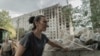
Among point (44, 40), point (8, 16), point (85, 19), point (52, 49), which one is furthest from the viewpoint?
point (8, 16)

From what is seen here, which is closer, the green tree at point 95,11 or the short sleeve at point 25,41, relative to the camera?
the short sleeve at point 25,41

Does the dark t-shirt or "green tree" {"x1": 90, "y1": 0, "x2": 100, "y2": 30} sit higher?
"green tree" {"x1": 90, "y1": 0, "x2": 100, "y2": 30}

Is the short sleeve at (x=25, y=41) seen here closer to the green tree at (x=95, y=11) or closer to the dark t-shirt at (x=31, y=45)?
the dark t-shirt at (x=31, y=45)

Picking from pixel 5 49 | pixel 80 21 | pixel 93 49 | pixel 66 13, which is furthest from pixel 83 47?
pixel 66 13

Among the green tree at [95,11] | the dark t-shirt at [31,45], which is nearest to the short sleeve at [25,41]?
the dark t-shirt at [31,45]

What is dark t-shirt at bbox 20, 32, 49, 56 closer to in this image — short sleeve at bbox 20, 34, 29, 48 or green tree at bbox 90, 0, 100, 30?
short sleeve at bbox 20, 34, 29, 48

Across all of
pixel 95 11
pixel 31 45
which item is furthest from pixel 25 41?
pixel 95 11

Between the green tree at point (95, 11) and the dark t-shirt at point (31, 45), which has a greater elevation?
the green tree at point (95, 11)

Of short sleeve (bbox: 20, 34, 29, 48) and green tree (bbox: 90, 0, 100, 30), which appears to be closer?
short sleeve (bbox: 20, 34, 29, 48)

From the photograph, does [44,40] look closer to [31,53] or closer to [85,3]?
[31,53]

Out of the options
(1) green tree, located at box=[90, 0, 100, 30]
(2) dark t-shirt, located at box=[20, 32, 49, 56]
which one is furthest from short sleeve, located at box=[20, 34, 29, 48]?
(1) green tree, located at box=[90, 0, 100, 30]

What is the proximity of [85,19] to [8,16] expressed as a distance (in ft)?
127

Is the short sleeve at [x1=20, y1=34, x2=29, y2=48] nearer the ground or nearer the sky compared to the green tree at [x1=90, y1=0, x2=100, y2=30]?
nearer the ground

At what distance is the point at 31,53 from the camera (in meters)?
3.27
